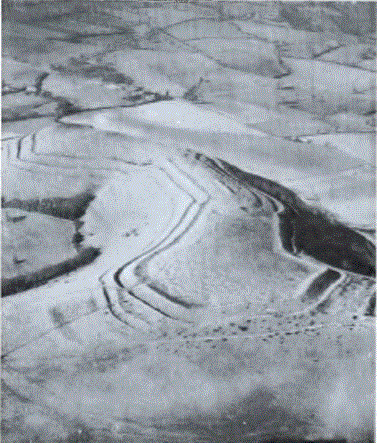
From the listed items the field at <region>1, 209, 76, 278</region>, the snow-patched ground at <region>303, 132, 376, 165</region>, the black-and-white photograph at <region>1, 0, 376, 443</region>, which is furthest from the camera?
the snow-patched ground at <region>303, 132, 376, 165</region>

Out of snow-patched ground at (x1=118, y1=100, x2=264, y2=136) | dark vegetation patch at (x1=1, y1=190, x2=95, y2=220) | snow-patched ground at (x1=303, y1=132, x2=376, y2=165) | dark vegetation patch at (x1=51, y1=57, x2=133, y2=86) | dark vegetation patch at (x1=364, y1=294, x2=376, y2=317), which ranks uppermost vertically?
dark vegetation patch at (x1=51, y1=57, x2=133, y2=86)

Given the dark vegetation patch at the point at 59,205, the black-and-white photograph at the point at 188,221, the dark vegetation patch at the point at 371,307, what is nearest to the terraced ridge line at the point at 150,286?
the black-and-white photograph at the point at 188,221

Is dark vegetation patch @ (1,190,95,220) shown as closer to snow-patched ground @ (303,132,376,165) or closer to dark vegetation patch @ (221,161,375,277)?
dark vegetation patch @ (221,161,375,277)

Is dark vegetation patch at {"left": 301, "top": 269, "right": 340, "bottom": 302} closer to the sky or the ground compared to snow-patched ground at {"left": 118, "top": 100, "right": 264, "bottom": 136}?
closer to the ground

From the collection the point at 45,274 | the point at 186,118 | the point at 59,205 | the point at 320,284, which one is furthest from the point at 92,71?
the point at 320,284

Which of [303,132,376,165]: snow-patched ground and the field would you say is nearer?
the field

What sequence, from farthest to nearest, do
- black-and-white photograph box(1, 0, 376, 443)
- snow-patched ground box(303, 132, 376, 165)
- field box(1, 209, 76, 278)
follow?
snow-patched ground box(303, 132, 376, 165) < field box(1, 209, 76, 278) < black-and-white photograph box(1, 0, 376, 443)

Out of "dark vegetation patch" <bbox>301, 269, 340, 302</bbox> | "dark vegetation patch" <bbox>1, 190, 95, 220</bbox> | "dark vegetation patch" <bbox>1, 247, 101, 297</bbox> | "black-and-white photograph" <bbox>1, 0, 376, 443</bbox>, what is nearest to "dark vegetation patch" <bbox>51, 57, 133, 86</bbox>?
"black-and-white photograph" <bbox>1, 0, 376, 443</bbox>
